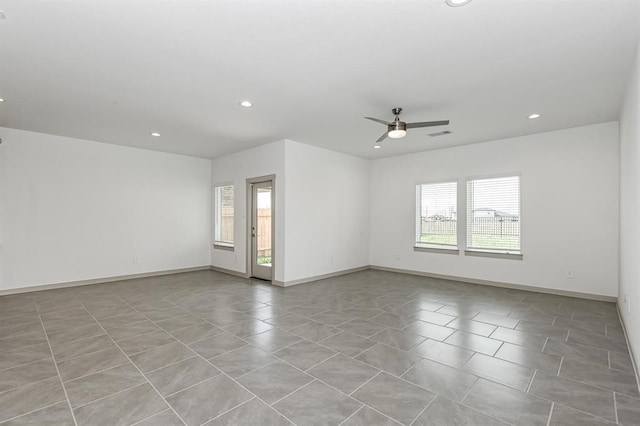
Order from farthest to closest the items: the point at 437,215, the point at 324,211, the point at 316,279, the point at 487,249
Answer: the point at 437,215
the point at 324,211
the point at 316,279
the point at 487,249

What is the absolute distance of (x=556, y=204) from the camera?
214 inches

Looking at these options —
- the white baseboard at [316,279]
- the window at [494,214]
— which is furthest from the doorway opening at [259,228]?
the window at [494,214]

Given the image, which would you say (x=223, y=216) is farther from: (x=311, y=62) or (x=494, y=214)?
(x=494, y=214)

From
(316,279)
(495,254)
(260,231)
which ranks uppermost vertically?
(260,231)

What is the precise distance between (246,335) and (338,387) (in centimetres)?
142

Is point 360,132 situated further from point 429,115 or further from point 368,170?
point 368,170

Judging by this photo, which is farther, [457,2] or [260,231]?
[260,231]

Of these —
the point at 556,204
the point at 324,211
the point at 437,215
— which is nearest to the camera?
the point at 556,204

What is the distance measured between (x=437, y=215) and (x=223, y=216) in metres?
4.92

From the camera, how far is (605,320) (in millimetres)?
4012

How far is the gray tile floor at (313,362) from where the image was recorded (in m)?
2.15

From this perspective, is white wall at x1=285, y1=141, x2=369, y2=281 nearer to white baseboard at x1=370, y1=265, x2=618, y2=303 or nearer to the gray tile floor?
white baseboard at x1=370, y1=265, x2=618, y2=303

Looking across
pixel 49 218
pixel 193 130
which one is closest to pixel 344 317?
pixel 193 130

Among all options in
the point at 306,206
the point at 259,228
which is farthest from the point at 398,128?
the point at 259,228
